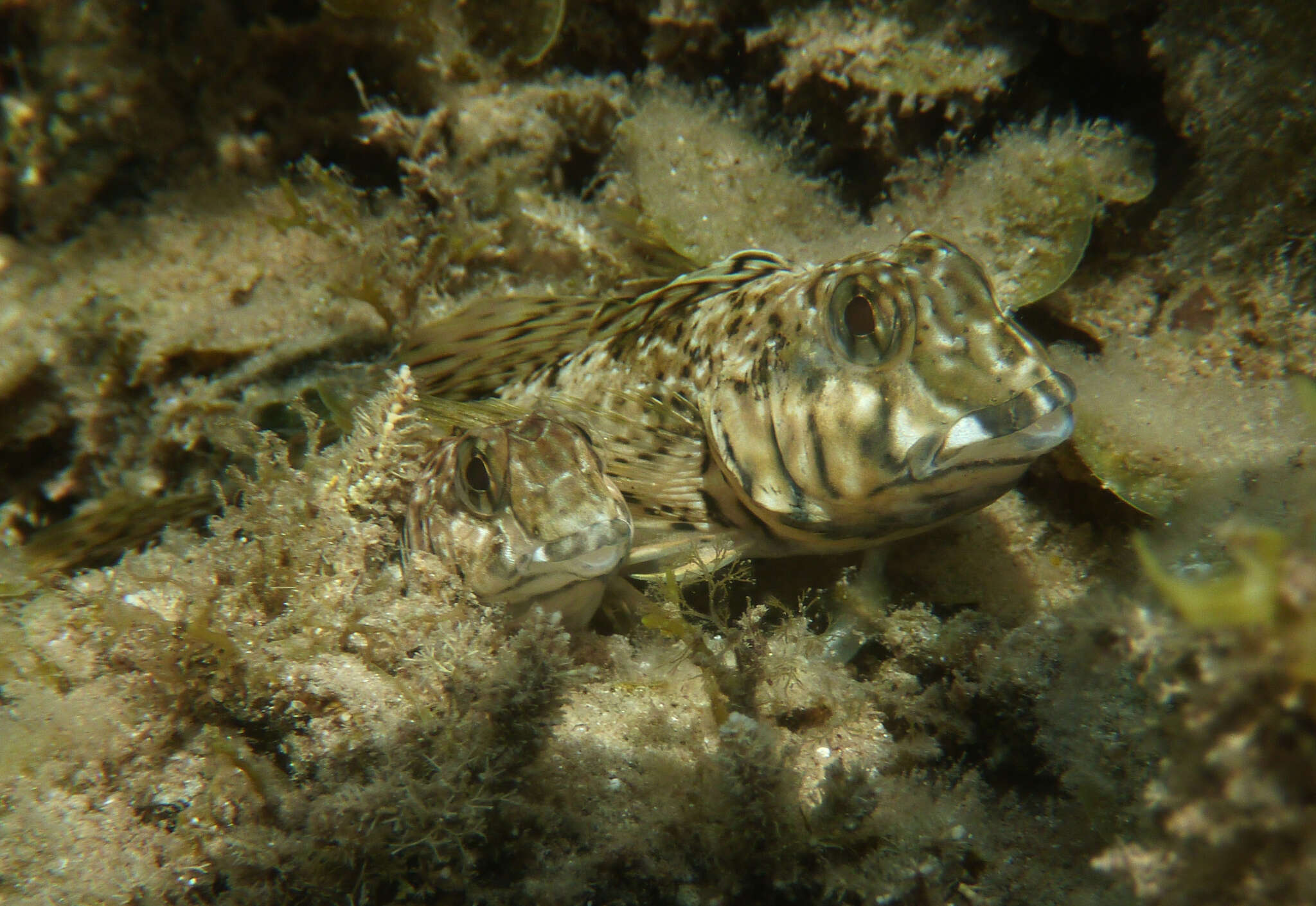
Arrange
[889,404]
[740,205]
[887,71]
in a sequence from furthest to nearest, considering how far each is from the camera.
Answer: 1. [740,205]
2. [887,71]
3. [889,404]

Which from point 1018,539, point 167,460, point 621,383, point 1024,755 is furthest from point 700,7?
point 167,460

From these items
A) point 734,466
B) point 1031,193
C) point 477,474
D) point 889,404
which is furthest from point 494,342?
point 1031,193

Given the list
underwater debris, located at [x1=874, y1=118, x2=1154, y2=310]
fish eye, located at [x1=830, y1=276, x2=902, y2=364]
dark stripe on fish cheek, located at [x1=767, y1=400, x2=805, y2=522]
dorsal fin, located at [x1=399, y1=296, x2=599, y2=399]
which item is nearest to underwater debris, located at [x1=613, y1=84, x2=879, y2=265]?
underwater debris, located at [x1=874, y1=118, x2=1154, y2=310]

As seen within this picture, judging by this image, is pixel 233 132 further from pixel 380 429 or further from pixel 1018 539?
pixel 1018 539

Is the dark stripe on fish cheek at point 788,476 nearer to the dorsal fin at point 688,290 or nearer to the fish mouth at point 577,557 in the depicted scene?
the fish mouth at point 577,557

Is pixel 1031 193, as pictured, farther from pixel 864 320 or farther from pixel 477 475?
pixel 477 475

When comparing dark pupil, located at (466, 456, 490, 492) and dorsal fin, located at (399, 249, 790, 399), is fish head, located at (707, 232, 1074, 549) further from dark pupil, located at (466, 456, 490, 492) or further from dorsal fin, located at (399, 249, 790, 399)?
dark pupil, located at (466, 456, 490, 492)
